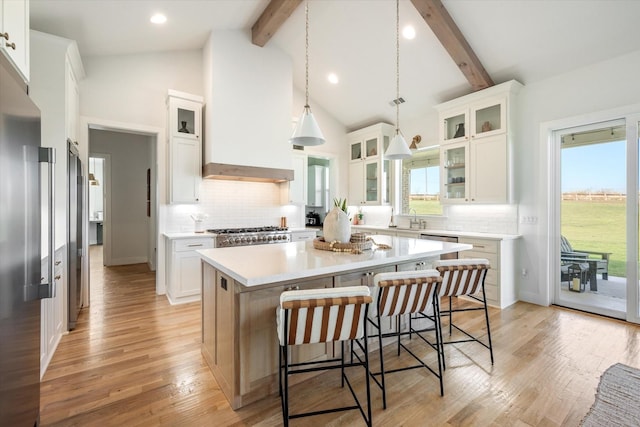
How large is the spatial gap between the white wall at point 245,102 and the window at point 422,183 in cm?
232

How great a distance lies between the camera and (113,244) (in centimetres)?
663

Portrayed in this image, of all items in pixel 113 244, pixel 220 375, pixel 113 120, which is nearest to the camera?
pixel 220 375

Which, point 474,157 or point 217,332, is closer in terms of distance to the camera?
point 217,332

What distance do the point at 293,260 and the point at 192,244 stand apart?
245 cm

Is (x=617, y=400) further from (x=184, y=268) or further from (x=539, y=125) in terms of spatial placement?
(x=184, y=268)

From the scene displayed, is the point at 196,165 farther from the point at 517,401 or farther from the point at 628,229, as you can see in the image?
the point at 628,229

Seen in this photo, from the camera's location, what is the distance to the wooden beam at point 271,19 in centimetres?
365

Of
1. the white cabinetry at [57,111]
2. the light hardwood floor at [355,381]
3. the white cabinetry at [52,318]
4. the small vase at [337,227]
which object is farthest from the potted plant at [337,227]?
the white cabinetry at [57,111]

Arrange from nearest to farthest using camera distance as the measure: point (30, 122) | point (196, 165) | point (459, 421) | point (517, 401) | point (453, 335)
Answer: point (30, 122) → point (459, 421) → point (517, 401) → point (453, 335) → point (196, 165)

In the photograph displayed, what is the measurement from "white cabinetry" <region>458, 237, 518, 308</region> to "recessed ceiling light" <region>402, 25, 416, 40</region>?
276cm

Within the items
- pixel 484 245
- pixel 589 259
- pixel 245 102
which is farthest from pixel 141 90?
pixel 589 259

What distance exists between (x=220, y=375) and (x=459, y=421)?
1.57 metres

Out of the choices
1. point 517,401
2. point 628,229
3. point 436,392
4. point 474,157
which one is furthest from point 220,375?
point 628,229

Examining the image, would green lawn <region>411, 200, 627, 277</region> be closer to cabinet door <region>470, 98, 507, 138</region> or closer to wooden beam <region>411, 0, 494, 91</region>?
cabinet door <region>470, 98, 507, 138</region>
